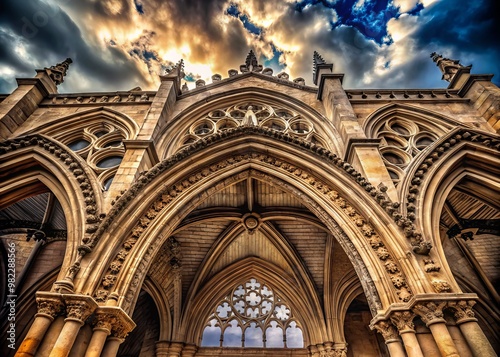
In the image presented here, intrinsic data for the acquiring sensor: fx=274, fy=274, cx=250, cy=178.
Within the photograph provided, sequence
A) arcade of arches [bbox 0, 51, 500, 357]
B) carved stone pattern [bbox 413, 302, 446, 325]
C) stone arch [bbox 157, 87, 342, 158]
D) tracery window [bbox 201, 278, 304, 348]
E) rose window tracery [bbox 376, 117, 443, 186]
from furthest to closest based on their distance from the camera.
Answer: tracery window [bbox 201, 278, 304, 348] < stone arch [bbox 157, 87, 342, 158] < rose window tracery [bbox 376, 117, 443, 186] < arcade of arches [bbox 0, 51, 500, 357] < carved stone pattern [bbox 413, 302, 446, 325]

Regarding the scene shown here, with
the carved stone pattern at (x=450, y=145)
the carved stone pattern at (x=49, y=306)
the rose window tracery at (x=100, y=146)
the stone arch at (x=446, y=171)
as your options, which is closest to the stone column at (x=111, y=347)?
the carved stone pattern at (x=49, y=306)

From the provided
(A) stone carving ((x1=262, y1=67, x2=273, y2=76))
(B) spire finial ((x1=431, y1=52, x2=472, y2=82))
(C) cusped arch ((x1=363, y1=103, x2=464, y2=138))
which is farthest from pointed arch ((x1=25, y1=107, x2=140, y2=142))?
(B) spire finial ((x1=431, y1=52, x2=472, y2=82))

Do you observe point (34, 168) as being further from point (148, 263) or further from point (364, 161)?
point (364, 161)

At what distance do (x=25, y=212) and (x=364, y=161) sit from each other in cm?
1069

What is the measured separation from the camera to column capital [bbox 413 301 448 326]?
3.74 metres

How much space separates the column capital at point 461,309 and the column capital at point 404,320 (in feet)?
1.81

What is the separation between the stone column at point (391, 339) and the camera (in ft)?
12.6

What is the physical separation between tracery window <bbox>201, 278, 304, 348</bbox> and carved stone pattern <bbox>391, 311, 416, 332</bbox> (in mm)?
6707

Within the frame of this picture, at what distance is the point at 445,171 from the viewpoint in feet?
19.6

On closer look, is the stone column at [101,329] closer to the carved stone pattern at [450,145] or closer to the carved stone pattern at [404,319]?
the carved stone pattern at [404,319]

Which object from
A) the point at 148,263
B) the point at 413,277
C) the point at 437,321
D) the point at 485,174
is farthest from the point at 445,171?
the point at 148,263

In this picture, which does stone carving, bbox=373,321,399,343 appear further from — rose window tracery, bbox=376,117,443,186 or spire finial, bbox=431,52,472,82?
spire finial, bbox=431,52,472,82

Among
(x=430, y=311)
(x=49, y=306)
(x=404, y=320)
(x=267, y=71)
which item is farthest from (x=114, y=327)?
(x=267, y=71)

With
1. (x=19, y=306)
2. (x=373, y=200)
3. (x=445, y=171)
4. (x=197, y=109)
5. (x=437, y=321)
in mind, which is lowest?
(x=437, y=321)
